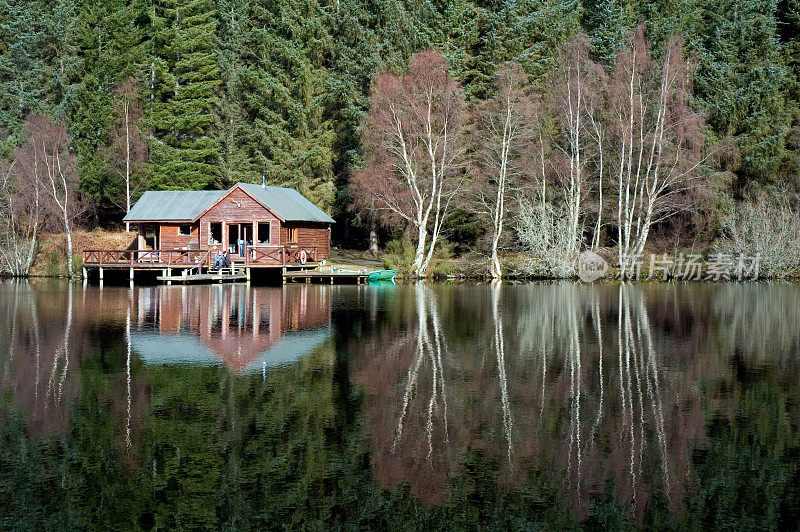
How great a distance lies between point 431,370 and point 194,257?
29275 millimetres

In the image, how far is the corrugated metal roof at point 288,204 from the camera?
1718 inches

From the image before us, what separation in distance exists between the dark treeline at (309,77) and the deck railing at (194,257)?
6.85 meters

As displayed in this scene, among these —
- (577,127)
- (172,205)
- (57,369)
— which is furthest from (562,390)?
(172,205)

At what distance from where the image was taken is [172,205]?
45.6 meters

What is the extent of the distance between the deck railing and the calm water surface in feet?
61.7

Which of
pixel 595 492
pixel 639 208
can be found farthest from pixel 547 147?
pixel 595 492

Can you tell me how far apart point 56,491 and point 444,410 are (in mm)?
5879

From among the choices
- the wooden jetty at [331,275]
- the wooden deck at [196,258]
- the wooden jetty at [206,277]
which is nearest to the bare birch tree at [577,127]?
the wooden jetty at [331,275]

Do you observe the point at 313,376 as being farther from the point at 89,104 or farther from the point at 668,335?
the point at 89,104

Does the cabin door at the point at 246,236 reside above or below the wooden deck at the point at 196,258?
above

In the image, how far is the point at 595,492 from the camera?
9836mm

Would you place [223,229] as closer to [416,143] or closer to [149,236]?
[149,236]

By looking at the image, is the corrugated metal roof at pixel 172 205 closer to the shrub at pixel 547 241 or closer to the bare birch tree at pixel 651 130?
the shrub at pixel 547 241

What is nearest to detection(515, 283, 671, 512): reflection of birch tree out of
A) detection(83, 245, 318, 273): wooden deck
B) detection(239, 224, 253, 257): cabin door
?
detection(83, 245, 318, 273): wooden deck
